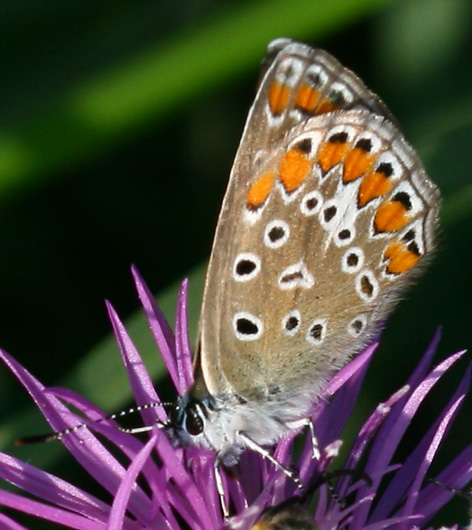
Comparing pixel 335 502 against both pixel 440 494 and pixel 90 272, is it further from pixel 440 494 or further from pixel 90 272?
pixel 90 272

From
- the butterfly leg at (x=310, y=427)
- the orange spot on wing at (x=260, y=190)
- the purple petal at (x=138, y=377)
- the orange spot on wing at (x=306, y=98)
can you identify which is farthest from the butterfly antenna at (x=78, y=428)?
the orange spot on wing at (x=306, y=98)

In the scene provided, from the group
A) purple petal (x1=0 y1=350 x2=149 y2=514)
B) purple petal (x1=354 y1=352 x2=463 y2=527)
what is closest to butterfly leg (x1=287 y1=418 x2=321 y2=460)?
purple petal (x1=354 y1=352 x2=463 y2=527)

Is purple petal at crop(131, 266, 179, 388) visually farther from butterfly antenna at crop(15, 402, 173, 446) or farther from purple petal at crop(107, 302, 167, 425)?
butterfly antenna at crop(15, 402, 173, 446)

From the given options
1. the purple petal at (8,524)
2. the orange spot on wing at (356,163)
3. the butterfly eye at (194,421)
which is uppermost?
the orange spot on wing at (356,163)

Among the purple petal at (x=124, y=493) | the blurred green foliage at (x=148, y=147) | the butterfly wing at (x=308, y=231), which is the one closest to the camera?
the purple petal at (x=124, y=493)

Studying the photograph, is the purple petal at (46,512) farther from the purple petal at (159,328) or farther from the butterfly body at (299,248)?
the purple petal at (159,328)

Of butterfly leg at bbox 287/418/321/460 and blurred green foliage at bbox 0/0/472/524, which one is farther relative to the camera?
blurred green foliage at bbox 0/0/472/524
